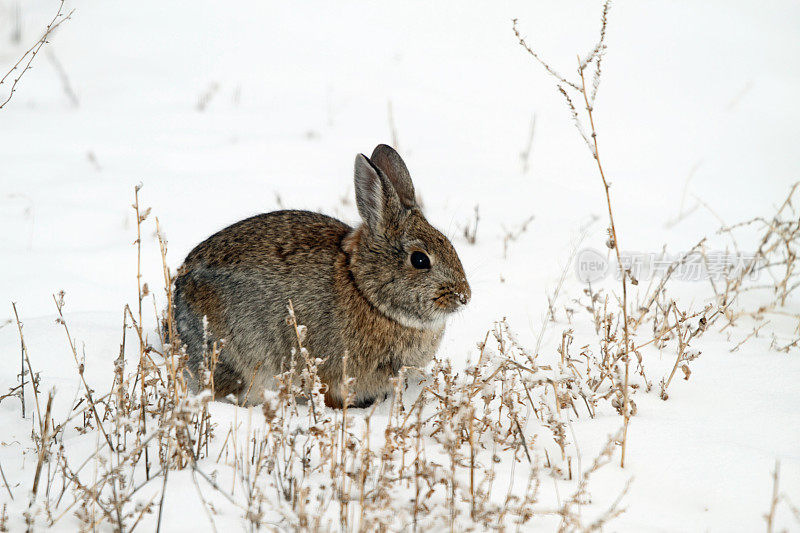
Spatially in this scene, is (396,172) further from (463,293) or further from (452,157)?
(452,157)

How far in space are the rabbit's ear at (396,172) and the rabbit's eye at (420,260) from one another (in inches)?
16.4

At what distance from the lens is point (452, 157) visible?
8.65 metres

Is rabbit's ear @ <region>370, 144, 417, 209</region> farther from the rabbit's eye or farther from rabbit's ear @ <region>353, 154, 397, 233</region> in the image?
the rabbit's eye

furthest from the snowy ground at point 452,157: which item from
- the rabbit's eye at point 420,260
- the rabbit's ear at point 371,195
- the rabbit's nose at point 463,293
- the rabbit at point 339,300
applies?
the rabbit's ear at point 371,195

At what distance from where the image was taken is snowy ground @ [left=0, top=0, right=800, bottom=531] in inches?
148

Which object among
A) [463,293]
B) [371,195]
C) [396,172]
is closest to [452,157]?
[396,172]

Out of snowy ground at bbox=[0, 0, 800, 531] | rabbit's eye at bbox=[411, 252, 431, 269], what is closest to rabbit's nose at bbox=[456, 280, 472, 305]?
rabbit's eye at bbox=[411, 252, 431, 269]

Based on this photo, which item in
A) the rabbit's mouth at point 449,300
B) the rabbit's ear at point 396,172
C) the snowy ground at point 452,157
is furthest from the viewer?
the rabbit's ear at point 396,172

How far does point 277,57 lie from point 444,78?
2289 mm

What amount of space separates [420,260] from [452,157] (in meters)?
4.49

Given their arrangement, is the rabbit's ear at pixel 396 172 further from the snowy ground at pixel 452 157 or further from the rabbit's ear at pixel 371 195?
the snowy ground at pixel 452 157

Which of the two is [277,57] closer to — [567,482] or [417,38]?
[417,38]

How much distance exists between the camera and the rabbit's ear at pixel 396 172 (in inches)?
183

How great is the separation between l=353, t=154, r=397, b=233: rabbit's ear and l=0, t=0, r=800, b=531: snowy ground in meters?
1.09
